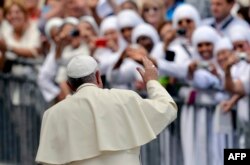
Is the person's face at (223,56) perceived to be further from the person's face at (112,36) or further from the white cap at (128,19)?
the person's face at (112,36)

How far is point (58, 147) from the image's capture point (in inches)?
324

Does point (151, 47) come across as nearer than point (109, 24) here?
Yes

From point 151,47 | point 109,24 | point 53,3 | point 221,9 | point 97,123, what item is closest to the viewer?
point 97,123

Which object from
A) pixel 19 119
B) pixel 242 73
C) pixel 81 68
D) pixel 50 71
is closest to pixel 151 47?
pixel 242 73

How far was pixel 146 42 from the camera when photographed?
13.2 metres

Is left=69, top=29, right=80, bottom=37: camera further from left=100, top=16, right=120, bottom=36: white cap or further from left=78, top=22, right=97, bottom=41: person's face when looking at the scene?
left=100, top=16, right=120, bottom=36: white cap

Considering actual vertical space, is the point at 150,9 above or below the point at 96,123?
above

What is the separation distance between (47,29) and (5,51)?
104 cm

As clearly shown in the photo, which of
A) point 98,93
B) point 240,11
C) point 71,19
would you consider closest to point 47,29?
point 71,19

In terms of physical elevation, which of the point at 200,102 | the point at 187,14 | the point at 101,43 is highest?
the point at 187,14

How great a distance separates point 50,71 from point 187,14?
8.13 ft

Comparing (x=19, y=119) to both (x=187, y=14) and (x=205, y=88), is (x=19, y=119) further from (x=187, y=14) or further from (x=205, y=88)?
(x=205, y=88)

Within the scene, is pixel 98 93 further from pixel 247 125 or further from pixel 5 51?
pixel 5 51

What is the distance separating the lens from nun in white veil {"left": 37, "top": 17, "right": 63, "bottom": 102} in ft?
48.1
